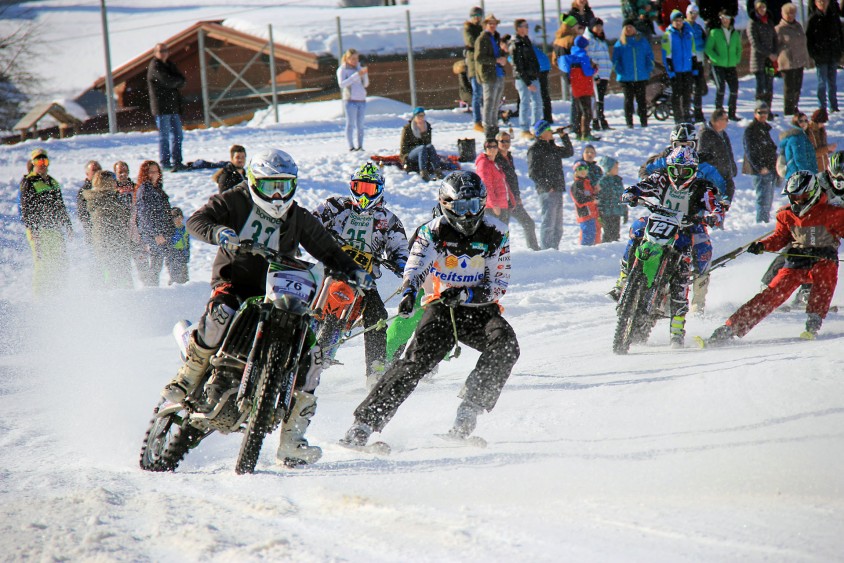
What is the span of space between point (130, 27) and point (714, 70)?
27562 millimetres

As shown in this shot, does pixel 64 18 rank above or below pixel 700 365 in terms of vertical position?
above

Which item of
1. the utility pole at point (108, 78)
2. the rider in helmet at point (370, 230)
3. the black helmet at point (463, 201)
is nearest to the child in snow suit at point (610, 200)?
the rider in helmet at point (370, 230)

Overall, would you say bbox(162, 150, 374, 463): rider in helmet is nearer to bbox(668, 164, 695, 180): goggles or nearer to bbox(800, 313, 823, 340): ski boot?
bbox(668, 164, 695, 180): goggles

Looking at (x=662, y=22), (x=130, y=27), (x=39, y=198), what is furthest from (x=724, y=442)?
(x=130, y=27)

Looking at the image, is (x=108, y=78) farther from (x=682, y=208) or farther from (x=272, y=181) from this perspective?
(x=272, y=181)

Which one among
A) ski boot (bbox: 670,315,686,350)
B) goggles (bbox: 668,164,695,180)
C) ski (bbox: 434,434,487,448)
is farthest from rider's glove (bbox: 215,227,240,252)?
goggles (bbox: 668,164,695,180)

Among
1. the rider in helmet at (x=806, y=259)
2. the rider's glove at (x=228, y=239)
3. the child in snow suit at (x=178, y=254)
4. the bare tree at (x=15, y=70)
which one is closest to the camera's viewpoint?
the rider's glove at (x=228, y=239)

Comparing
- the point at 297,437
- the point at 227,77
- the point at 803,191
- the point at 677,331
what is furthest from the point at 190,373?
the point at 227,77

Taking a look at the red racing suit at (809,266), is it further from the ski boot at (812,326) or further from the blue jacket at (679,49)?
the blue jacket at (679,49)

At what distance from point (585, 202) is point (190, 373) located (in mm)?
10003

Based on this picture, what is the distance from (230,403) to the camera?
5461mm

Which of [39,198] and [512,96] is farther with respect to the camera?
[512,96]

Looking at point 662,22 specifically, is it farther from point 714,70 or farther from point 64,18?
point 64,18

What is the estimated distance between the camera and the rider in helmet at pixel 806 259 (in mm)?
8938
